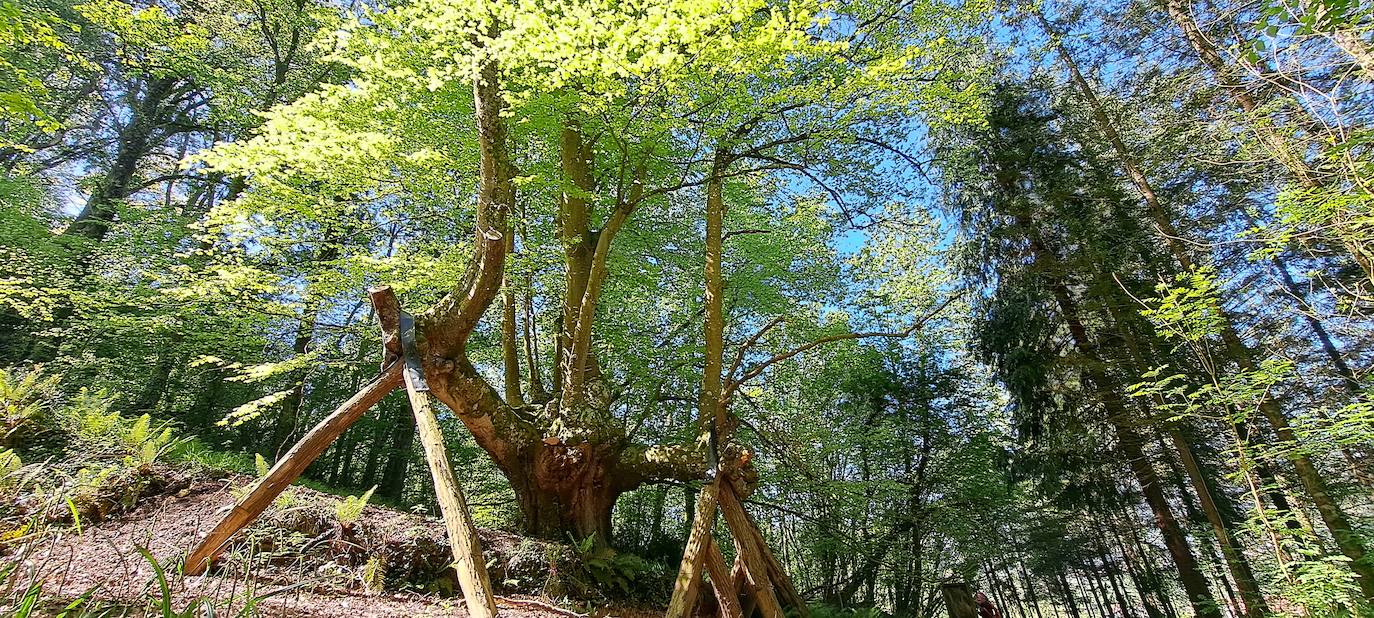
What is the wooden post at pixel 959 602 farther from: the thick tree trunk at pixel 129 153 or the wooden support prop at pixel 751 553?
the thick tree trunk at pixel 129 153

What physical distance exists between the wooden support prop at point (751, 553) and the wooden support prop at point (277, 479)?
328 cm

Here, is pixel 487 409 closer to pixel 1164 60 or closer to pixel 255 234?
pixel 255 234

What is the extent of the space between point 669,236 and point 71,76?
15888 millimetres

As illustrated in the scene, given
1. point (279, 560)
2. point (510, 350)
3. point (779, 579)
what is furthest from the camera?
point (510, 350)

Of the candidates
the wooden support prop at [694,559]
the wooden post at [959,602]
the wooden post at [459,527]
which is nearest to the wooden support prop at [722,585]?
the wooden support prop at [694,559]

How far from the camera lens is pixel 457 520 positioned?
304 centimetres

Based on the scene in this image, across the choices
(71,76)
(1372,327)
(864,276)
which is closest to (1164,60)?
(1372,327)

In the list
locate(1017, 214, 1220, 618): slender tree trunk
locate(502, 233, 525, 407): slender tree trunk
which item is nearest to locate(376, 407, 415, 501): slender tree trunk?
locate(502, 233, 525, 407): slender tree trunk

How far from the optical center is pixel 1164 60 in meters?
9.11

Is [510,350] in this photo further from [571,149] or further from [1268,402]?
[1268,402]

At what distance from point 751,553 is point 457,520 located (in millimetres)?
3331

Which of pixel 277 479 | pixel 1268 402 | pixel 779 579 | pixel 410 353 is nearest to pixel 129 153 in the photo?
pixel 410 353

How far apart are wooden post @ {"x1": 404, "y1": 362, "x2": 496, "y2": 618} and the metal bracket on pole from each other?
1.37 feet

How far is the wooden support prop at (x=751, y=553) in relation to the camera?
5.20 metres
